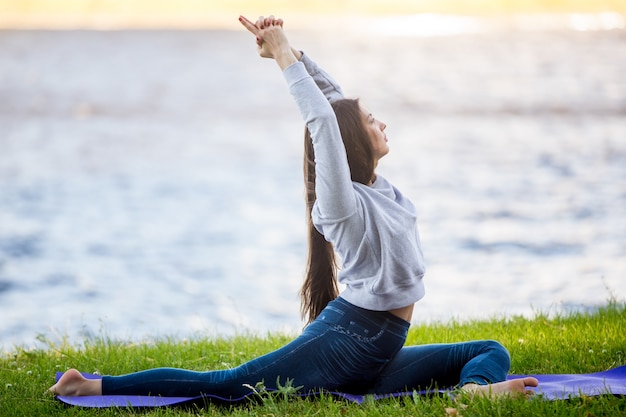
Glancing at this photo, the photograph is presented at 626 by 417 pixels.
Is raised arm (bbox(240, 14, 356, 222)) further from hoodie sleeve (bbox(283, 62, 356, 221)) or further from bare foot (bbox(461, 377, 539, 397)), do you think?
bare foot (bbox(461, 377, 539, 397))

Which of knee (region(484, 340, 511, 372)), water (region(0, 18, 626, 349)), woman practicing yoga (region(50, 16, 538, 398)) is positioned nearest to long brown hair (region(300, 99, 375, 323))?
woman practicing yoga (region(50, 16, 538, 398))

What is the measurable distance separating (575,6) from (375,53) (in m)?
23.4

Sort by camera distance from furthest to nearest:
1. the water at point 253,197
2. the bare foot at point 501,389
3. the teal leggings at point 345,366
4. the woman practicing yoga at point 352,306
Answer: the water at point 253,197 → the teal leggings at point 345,366 → the woman practicing yoga at point 352,306 → the bare foot at point 501,389

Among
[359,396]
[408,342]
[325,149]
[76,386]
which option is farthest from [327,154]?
[408,342]

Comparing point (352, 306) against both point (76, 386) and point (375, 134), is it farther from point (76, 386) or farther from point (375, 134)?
point (76, 386)

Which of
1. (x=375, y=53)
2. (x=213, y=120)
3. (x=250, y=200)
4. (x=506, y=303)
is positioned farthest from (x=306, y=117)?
(x=375, y=53)

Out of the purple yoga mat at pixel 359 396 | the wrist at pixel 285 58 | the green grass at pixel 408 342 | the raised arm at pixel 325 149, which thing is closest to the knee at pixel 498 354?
the purple yoga mat at pixel 359 396

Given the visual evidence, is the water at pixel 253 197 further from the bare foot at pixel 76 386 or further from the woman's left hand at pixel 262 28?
the woman's left hand at pixel 262 28

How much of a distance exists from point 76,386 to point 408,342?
2.09m

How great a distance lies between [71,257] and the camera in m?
13.1

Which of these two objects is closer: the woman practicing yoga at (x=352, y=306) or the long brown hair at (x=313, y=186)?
the woman practicing yoga at (x=352, y=306)

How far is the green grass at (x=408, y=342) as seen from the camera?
3.73 meters

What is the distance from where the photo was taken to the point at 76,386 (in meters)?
4.19

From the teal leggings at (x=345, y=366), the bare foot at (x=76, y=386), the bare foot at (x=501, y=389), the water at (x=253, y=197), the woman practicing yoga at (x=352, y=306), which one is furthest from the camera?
the water at (x=253, y=197)
